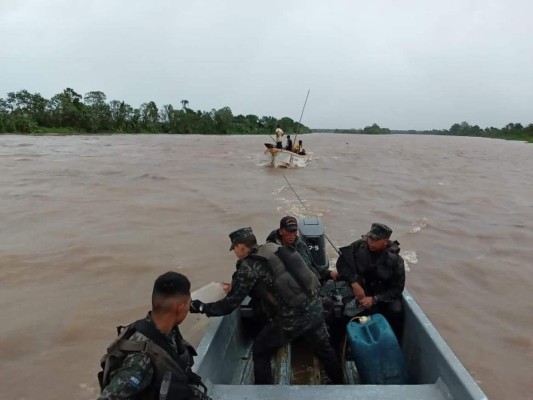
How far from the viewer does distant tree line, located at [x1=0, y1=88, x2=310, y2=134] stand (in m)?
58.3

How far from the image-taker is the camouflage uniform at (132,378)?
1.65 metres

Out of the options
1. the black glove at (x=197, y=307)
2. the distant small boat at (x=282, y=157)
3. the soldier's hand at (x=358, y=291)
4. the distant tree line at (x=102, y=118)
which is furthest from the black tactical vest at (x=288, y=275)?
the distant tree line at (x=102, y=118)

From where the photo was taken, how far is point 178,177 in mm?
16422

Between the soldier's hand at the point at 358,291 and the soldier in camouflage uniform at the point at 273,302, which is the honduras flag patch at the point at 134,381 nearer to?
the soldier in camouflage uniform at the point at 273,302

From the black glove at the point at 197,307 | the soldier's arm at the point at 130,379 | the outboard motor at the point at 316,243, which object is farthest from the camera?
the outboard motor at the point at 316,243

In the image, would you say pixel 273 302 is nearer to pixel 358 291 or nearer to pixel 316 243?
pixel 358 291

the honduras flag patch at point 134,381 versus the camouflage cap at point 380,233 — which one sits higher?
the camouflage cap at point 380,233

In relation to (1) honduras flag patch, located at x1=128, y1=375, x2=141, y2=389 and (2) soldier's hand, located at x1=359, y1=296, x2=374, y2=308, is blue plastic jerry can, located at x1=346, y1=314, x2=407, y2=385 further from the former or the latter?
(1) honduras flag patch, located at x1=128, y1=375, x2=141, y2=389

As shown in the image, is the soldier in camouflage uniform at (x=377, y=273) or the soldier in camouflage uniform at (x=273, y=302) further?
the soldier in camouflage uniform at (x=377, y=273)

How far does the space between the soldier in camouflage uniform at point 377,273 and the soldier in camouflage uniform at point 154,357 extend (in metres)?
1.94

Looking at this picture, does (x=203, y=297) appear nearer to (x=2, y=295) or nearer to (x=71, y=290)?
(x=71, y=290)

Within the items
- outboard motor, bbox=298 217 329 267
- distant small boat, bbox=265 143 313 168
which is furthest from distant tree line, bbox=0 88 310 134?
outboard motor, bbox=298 217 329 267

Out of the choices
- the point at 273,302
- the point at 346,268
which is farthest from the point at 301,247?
the point at 273,302

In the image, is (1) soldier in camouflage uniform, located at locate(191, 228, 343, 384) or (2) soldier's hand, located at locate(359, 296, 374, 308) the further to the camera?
(2) soldier's hand, located at locate(359, 296, 374, 308)
